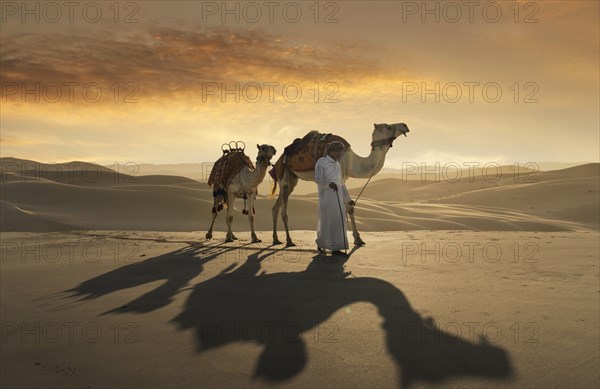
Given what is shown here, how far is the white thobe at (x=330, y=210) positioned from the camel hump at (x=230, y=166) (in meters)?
3.52

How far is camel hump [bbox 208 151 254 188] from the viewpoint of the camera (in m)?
12.8

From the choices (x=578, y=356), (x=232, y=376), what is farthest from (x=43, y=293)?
(x=578, y=356)

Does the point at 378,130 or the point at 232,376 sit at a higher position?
the point at 378,130

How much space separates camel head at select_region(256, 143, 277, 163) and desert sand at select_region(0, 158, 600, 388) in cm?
206

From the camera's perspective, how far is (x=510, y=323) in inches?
181

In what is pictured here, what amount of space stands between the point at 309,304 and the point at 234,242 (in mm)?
7292

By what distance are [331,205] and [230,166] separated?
4113 millimetres

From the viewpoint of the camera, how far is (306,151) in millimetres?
11203

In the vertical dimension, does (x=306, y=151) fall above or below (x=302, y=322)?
above

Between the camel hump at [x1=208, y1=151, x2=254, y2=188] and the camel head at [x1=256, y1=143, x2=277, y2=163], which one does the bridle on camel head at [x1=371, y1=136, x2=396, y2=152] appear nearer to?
the camel head at [x1=256, y1=143, x2=277, y2=163]

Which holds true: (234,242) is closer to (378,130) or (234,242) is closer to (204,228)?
(378,130)

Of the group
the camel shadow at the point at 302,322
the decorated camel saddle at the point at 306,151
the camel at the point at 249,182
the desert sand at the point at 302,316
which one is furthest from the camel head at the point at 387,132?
the camel shadow at the point at 302,322

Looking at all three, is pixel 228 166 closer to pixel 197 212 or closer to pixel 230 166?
pixel 230 166

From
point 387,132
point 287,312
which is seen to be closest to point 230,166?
point 387,132
